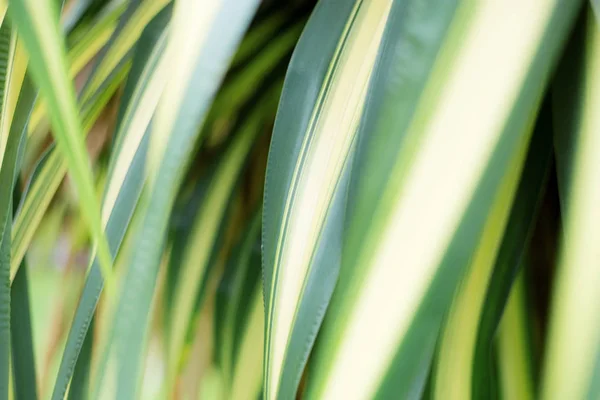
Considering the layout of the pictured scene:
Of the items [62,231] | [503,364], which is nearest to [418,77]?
[503,364]

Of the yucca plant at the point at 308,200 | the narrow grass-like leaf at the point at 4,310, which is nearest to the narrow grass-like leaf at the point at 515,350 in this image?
the yucca plant at the point at 308,200

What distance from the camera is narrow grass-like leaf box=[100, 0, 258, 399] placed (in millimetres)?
163

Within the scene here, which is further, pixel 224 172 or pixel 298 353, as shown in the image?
pixel 224 172

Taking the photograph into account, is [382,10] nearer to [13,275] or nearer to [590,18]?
[590,18]

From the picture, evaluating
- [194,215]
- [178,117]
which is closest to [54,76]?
[178,117]

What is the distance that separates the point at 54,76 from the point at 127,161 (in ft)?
0.41

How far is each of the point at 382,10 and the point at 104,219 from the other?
176 millimetres

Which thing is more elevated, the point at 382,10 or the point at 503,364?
the point at 382,10

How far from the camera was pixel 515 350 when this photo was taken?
229 millimetres

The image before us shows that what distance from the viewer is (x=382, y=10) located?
9.4 inches

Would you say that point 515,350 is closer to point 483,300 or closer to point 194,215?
point 483,300

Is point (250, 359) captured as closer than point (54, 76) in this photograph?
No

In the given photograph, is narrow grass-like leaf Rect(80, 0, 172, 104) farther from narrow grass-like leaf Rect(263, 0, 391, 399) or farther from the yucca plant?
narrow grass-like leaf Rect(263, 0, 391, 399)

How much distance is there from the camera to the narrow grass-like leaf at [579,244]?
156mm
